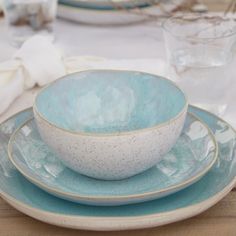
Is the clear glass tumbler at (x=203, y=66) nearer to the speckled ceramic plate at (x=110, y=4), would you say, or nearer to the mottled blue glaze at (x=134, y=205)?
the mottled blue glaze at (x=134, y=205)

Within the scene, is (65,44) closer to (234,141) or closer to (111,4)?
(111,4)

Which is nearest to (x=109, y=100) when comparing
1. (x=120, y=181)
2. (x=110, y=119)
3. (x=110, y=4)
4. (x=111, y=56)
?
(x=110, y=119)

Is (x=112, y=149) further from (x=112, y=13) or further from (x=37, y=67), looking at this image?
(x=112, y=13)

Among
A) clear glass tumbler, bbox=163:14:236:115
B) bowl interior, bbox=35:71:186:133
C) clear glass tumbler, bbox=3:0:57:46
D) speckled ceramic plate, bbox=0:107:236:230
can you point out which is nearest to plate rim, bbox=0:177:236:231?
speckled ceramic plate, bbox=0:107:236:230

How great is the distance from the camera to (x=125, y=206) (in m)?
0.47

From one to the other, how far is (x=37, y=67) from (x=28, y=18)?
0.80 feet

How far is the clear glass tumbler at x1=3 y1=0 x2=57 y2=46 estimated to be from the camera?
945 mm

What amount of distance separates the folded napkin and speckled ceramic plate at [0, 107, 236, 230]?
0.18 meters

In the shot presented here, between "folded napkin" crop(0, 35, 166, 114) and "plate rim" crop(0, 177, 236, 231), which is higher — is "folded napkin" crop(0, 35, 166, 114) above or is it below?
below

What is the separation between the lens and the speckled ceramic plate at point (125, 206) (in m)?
0.44

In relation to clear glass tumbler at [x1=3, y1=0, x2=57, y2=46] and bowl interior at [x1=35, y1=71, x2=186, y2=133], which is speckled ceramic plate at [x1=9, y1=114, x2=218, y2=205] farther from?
clear glass tumbler at [x1=3, y1=0, x2=57, y2=46]

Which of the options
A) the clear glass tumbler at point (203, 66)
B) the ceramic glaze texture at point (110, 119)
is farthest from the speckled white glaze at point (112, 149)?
the clear glass tumbler at point (203, 66)

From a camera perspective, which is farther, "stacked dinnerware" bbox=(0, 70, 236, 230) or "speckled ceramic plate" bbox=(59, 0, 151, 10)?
"speckled ceramic plate" bbox=(59, 0, 151, 10)

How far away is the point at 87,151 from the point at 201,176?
9 cm
